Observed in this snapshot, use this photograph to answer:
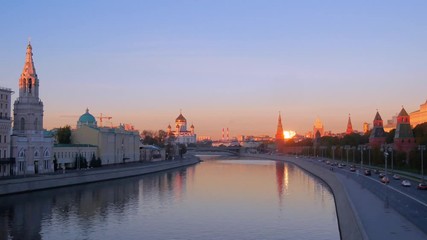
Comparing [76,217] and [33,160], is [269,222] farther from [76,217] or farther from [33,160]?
[33,160]

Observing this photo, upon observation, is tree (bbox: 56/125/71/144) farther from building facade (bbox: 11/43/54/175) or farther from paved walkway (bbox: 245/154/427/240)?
paved walkway (bbox: 245/154/427/240)

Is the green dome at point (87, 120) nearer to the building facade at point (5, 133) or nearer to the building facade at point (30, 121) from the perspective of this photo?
the building facade at point (30, 121)

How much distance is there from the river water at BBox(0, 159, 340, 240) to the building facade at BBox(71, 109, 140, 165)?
2615 cm

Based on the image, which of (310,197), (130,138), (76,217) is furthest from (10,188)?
(130,138)

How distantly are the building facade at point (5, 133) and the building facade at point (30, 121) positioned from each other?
3.12 meters

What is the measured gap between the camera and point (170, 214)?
37.0m

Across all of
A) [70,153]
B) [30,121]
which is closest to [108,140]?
[70,153]

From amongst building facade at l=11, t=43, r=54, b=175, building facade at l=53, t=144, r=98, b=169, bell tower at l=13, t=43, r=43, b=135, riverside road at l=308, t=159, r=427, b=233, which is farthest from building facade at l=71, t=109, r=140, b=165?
riverside road at l=308, t=159, r=427, b=233

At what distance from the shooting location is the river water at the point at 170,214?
30.2 metres

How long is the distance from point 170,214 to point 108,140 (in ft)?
164

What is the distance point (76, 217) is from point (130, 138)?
63574 mm

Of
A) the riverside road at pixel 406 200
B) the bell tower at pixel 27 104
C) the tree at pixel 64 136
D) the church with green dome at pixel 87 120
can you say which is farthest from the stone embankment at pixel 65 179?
the riverside road at pixel 406 200

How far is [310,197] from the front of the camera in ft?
156

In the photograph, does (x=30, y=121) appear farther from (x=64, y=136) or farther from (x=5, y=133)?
(x=64, y=136)
